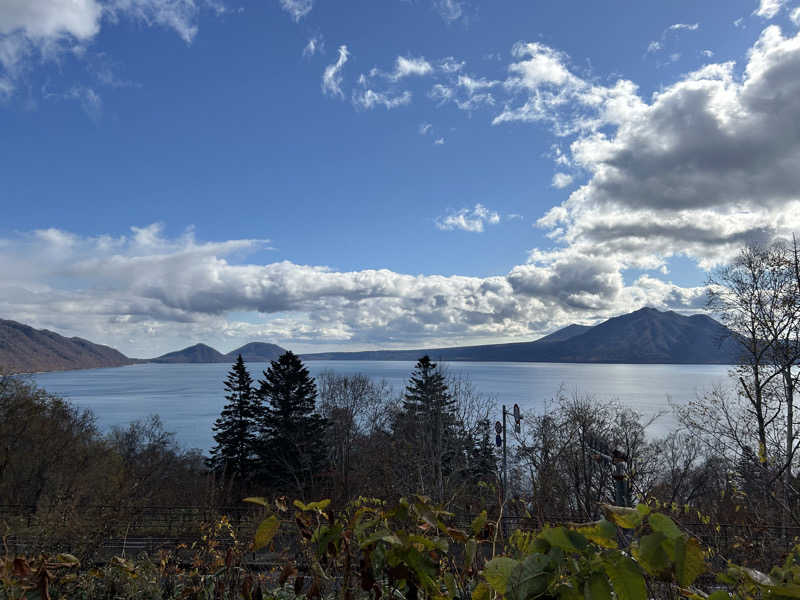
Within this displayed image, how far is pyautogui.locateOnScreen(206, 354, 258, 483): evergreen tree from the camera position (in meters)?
32.0

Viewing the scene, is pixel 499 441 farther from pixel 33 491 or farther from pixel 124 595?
pixel 33 491

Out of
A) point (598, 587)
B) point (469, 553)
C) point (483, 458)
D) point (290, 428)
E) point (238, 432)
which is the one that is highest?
point (598, 587)

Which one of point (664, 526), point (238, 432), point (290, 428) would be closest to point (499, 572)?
point (664, 526)

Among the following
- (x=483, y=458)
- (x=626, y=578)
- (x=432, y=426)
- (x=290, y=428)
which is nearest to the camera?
(x=626, y=578)

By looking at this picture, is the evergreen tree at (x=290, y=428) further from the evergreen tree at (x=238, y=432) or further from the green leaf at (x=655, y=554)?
the green leaf at (x=655, y=554)

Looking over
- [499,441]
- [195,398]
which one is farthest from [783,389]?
[195,398]

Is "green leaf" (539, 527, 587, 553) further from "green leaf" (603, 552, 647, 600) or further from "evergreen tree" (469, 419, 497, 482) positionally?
"evergreen tree" (469, 419, 497, 482)

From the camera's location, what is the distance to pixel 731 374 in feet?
46.3

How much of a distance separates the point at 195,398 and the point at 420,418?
102 meters

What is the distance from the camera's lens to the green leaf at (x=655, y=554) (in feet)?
2.40

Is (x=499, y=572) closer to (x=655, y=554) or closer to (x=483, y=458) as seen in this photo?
(x=655, y=554)

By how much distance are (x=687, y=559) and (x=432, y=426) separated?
29.6m

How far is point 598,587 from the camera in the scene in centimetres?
73

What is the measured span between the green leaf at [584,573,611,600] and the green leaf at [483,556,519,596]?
0.36ft
